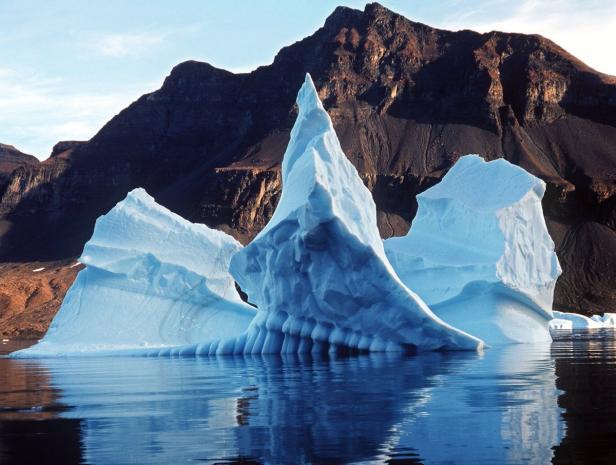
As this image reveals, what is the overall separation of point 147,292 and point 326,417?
80.3 feet

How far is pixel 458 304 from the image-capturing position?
119 feet

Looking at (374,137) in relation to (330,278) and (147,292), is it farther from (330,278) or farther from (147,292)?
(330,278)

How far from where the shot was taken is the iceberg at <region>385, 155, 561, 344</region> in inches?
1378

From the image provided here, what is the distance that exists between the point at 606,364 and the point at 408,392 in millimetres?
8160

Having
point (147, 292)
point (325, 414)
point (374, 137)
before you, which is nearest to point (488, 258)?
point (147, 292)

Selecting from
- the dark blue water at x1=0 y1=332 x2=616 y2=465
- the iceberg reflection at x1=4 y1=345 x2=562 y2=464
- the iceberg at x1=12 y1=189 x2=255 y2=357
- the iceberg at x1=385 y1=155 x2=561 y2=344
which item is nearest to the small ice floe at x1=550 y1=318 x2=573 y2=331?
the iceberg at x1=385 y1=155 x2=561 y2=344

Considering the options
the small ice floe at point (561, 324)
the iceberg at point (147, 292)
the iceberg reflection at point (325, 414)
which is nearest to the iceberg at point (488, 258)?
the iceberg at point (147, 292)

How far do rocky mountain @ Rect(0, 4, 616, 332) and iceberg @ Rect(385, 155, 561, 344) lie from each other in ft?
267

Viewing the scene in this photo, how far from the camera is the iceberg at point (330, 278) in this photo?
22484 mm

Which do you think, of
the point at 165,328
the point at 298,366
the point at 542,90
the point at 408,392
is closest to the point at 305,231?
the point at 298,366

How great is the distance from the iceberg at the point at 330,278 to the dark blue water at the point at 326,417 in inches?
151

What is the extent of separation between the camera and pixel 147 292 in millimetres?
34438

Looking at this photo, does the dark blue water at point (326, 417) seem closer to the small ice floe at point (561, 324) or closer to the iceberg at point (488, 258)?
the iceberg at point (488, 258)

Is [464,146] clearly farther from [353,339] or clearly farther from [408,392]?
[408,392]
